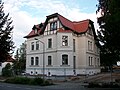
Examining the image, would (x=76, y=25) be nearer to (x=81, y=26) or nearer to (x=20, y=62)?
(x=81, y=26)

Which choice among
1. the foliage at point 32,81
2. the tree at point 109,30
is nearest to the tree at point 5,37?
the tree at point 109,30

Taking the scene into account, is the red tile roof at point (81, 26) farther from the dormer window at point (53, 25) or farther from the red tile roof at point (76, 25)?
the dormer window at point (53, 25)

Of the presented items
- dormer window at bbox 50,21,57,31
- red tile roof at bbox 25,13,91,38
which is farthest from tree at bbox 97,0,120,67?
dormer window at bbox 50,21,57,31

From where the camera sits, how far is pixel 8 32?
1373 cm

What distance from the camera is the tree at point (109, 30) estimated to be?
15637 millimetres

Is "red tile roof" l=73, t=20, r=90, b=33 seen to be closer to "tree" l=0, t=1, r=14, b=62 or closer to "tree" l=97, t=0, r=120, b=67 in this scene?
"tree" l=97, t=0, r=120, b=67

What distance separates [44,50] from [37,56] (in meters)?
3.07

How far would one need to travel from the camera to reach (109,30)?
2083 centimetres

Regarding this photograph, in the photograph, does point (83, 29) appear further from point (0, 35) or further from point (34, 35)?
point (0, 35)

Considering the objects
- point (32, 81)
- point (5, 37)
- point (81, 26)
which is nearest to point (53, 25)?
point (81, 26)

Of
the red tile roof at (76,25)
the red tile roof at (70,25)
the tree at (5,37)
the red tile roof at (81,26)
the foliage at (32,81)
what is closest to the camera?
the tree at (5,37)

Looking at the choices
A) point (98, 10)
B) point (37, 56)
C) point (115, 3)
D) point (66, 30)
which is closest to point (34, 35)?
point (37, 56)

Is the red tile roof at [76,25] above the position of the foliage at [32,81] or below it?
above

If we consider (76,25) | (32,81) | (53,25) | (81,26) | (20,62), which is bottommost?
(32,81)
